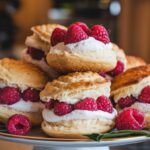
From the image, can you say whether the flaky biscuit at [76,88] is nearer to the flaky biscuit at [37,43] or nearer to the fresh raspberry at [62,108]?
the fresh raspberry at [62,108]

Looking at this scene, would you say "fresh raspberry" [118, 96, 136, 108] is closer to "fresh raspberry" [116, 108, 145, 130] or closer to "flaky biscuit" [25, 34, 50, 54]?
"fresh raspberry" [116, 108, 145, 130]

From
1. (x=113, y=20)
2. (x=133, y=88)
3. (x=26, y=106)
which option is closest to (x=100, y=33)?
(x=133, y=88)

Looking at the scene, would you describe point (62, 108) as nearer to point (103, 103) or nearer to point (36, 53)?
point (103, 103)

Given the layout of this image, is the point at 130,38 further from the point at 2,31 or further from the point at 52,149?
the point at 52,149

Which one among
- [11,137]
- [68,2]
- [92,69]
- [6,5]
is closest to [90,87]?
[92,69]

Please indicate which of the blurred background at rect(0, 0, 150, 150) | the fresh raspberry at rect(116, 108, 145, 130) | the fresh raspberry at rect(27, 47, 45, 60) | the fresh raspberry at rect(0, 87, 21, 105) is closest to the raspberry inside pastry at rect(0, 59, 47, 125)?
the fresh raspberry at rect(0, 87, 21, 105)

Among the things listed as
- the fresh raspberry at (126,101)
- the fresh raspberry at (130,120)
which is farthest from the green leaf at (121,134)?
the fresh raspberry at (126,101)
